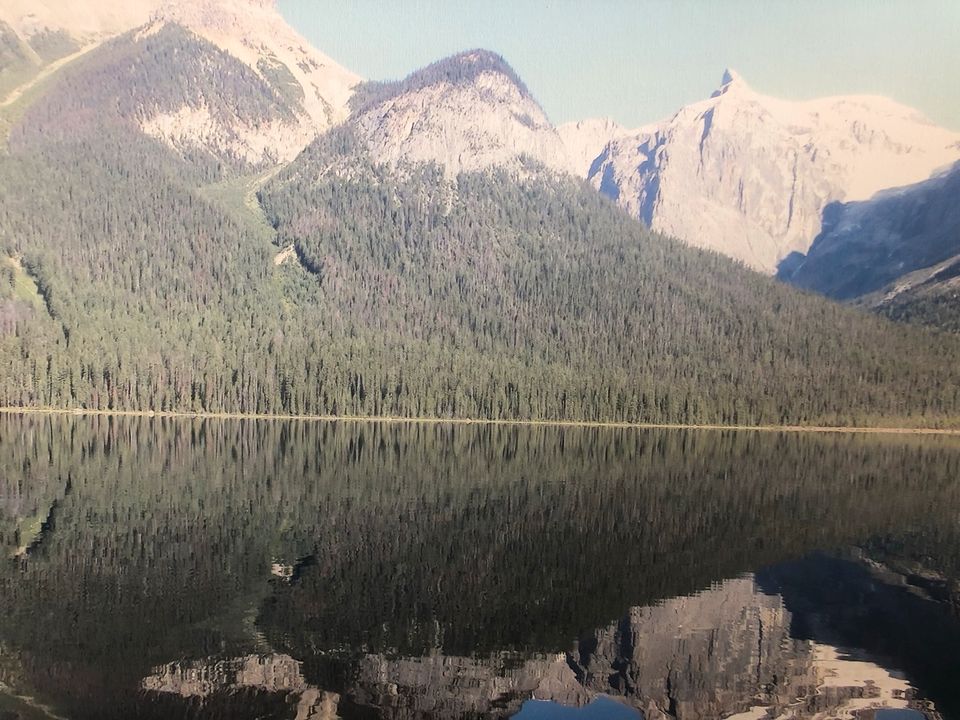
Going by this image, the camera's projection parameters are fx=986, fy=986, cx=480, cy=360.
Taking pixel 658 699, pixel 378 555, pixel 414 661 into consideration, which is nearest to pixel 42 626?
pixel 414 661

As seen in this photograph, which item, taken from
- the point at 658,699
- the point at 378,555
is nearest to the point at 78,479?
the point at 378,555

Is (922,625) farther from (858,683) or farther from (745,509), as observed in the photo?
(745,509)

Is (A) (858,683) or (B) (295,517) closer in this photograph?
(A) (858,683)

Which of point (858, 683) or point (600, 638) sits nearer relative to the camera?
point (858, 683)

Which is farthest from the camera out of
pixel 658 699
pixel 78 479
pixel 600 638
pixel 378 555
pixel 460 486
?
pixel 460 486

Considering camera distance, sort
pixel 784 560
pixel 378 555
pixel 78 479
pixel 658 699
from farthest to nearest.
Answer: pixel 78 479 < pixel 784 560 < pixel 378 555 < pixel 658 699

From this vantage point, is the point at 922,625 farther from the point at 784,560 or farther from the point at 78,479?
the point at 78,479
